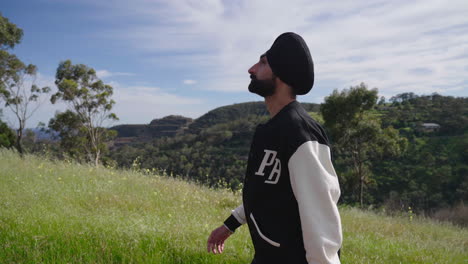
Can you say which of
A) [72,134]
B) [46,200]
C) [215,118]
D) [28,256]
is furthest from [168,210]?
[215,118]

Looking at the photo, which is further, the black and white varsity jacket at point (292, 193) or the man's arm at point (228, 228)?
the man's arm at point (228, 228)

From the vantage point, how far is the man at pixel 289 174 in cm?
130

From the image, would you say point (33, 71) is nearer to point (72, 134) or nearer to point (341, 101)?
point (72, 134)

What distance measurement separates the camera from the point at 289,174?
4.69 ft

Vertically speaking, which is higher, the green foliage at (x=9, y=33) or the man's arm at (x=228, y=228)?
the green foliage at (x=9, y=33)

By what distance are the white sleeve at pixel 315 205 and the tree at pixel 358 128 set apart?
65.8ft

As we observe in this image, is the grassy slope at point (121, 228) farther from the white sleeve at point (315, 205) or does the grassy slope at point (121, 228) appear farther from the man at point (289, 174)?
the white sleeve at point (315, 205)

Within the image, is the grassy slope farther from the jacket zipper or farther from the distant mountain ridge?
the distant mountain ridge

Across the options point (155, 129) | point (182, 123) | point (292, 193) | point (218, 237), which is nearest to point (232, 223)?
A: point (218, 237)

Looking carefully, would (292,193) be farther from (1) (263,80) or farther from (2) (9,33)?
(2) (9,33)

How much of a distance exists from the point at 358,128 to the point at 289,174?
2031 cm

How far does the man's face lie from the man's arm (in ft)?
2.58

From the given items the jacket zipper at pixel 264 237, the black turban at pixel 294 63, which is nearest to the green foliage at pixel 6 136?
the jacket zipper at pixel 264 237

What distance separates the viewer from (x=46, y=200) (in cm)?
533
